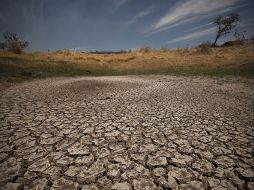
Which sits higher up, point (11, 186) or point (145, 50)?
point (145, 50)

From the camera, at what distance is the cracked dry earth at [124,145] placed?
5.98ft

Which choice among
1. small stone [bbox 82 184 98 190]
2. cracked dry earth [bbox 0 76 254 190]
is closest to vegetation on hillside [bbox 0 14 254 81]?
cracked dry earth [bbox 0 76 254 190]

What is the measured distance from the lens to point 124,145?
2.46 m

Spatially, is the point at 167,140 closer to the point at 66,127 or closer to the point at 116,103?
the point at 66,127

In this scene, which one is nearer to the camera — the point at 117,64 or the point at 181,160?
the point at 181,160

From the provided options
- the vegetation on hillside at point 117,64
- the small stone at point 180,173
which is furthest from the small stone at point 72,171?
the vegetation on hillside at point 117,64

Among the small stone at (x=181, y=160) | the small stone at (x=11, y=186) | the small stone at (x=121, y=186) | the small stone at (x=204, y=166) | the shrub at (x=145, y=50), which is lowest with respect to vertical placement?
the small stone at (x=121, y=186)

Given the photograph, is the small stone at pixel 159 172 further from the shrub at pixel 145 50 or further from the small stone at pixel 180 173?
the shrub at pixel 145 50

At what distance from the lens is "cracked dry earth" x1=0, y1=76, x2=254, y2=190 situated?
71.8 inches

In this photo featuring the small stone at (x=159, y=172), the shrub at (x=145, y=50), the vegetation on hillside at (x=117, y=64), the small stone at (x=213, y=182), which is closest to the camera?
the small stone at (x=213, y=182)

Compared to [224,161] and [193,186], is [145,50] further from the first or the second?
[193,186]

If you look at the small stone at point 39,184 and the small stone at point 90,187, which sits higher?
the small stone at point 39,184

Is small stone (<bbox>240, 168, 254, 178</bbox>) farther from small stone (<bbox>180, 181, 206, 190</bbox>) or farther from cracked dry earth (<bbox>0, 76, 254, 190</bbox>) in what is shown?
small stone (<bbox>180, 181, 206, 190</bbox>)

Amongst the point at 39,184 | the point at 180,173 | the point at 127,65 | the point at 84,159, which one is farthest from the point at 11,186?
the point at 127,65
